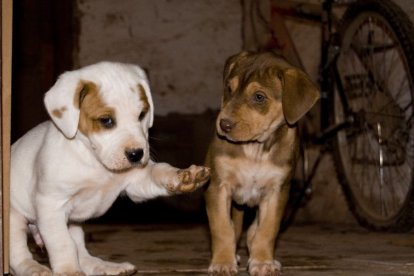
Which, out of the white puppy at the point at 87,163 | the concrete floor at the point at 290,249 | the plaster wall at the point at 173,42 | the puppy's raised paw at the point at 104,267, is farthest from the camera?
the plaster wall at the point at 173,42

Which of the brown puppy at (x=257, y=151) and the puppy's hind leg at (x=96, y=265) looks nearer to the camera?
the puppy's hind leg at (x=96, y=265)

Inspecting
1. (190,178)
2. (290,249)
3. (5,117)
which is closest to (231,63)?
(190,178)

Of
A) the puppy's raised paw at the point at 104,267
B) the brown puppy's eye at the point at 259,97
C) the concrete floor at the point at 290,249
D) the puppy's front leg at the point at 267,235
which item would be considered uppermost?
the brown puppy's eye at the point at 259,97

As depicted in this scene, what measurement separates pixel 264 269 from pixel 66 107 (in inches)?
47.2

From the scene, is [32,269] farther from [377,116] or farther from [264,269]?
[377,116]

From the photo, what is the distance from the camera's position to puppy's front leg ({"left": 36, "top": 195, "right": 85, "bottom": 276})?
13.1ft

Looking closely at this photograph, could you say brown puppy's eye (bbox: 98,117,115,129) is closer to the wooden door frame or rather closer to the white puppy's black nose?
the white puppy's black nose

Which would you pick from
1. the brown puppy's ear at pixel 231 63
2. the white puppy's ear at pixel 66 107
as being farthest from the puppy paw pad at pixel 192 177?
the brown puppy's ear at pixel 231 63

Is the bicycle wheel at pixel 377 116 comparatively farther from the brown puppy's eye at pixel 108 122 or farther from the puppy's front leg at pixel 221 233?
the brown puppy's eye at pixel 108 122

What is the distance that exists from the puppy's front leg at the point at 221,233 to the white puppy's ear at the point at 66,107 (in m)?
0.90

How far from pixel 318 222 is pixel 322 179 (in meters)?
0.45

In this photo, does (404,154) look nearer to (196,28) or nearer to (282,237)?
(282,237)

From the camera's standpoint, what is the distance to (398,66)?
6.62m

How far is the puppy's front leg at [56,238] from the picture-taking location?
13.1 ft
